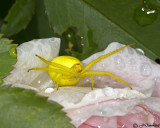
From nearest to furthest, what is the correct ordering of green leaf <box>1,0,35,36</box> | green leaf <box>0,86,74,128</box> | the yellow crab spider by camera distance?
1. green leaf <box>0,86,74,128</box>
2. the yellow crab spider
3. green leaf <box>1,0,35,36</box>

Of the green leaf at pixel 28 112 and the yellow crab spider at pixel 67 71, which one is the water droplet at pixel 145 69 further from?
the green leaf at pixel 28 112

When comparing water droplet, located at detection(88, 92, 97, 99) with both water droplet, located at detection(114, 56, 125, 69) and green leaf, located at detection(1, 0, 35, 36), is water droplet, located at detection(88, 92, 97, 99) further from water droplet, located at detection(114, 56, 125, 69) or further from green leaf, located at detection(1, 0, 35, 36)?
green leaf, located at detection(1, 0, 35, 36)

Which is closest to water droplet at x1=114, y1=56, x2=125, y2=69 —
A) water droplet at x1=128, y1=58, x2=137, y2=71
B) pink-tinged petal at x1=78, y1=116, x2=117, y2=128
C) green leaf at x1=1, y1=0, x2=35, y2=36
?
water droplet at x1=128, y1=58, x2=137, y2=71

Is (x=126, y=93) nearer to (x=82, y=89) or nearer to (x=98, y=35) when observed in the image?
(x=82, y=89)

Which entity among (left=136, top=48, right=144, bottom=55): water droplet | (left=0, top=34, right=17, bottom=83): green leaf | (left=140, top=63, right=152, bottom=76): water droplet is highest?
(left=0, top=34, right=17, bottom=83): green leaf

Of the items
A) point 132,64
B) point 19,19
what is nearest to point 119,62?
point 132,64
